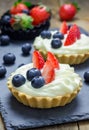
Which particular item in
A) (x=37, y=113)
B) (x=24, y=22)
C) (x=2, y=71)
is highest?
(x=24, y=22)

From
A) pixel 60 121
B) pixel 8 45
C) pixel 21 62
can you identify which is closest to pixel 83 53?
pixel 21 62

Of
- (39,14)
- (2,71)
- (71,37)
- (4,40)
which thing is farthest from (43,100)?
(39,14)

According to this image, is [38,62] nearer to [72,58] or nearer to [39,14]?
[72,58]

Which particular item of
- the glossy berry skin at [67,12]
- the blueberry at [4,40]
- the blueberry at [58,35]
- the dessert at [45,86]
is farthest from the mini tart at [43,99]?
the glossy berry skin at [67,12]

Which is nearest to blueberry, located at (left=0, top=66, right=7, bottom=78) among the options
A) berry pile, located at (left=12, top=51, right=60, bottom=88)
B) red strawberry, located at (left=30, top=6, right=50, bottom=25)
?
berry pile, located at (left=12, top=51, right=60, bottom=88)

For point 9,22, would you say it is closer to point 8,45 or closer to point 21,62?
point 8,45

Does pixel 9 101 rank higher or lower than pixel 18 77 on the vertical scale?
lower
